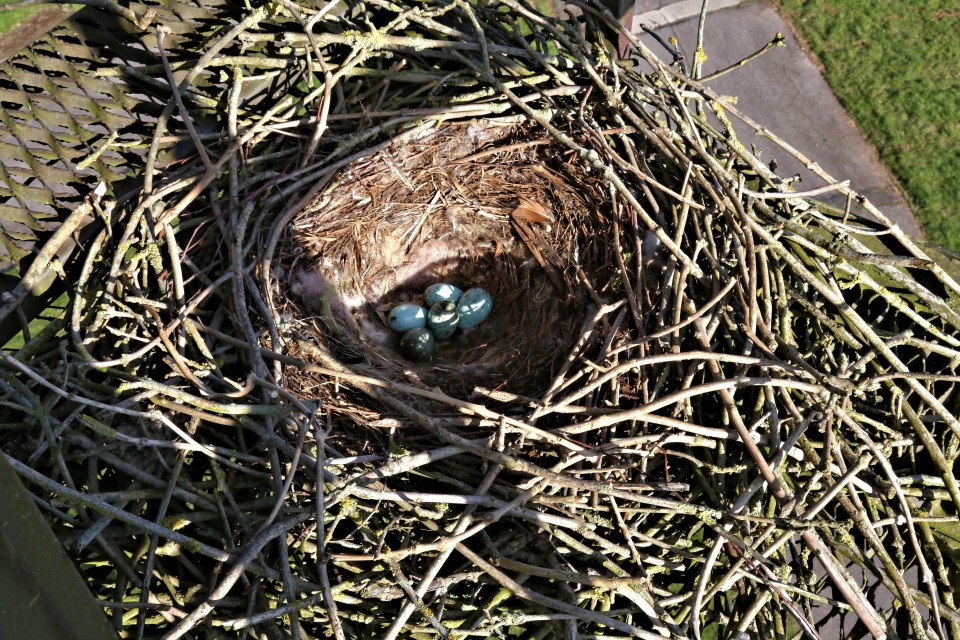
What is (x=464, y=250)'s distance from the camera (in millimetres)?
2639

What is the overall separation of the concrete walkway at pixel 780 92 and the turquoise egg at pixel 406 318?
267 centimetres

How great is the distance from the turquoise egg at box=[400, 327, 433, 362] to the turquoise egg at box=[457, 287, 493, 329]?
5.6 inches

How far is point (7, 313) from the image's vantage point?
5.42 feet

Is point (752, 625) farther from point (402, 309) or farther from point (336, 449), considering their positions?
point (402, 309)

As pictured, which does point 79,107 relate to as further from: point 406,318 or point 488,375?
point 488,375

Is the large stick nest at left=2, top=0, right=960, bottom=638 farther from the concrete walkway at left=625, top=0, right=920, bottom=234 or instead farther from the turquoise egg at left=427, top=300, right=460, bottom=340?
the concrete walkway at left=625, top=0, right=920, bottom=234

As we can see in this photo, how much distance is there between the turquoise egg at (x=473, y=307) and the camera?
2.46m

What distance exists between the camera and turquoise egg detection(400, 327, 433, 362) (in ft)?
7.73

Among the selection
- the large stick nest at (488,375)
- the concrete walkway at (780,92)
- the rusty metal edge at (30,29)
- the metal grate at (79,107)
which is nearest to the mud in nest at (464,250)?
the large stick nest at (488,375)

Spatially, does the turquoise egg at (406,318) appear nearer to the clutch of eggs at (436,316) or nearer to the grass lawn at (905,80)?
the clutch of eggs at (436,316)

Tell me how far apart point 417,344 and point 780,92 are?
3.49 metres

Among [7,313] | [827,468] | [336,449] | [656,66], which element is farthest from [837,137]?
[7,313]

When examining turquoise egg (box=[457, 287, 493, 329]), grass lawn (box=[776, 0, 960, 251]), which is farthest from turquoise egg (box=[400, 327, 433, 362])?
grass lawn (box=[776, 0, 960, 251])

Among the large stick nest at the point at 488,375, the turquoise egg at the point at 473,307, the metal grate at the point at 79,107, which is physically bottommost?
the turquoise egg at the point at 473,307
